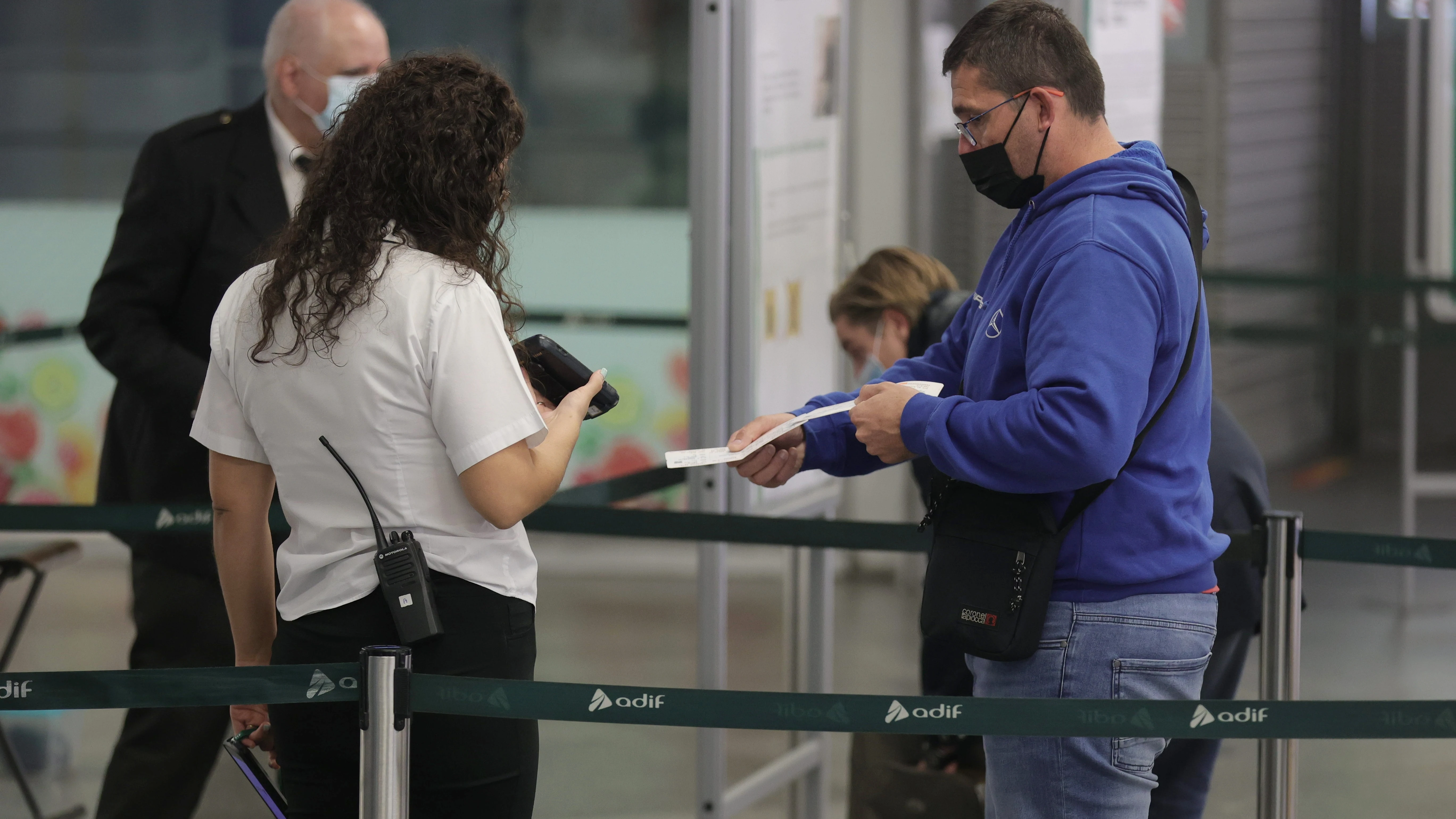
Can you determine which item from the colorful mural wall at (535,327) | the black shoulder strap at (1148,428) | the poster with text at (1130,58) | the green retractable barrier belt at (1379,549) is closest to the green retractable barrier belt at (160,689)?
the black shoulder strap at (1148,428)

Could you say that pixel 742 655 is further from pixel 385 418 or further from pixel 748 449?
pixel 385 418

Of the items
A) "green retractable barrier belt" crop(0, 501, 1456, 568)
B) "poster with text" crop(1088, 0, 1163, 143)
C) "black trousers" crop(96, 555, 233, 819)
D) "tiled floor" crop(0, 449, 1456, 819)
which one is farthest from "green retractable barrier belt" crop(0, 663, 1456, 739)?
"poster with text" crop(1088, 0, 1163, 143)

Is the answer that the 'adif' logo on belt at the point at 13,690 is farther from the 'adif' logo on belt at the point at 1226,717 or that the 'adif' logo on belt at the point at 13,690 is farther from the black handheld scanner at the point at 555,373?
the 'adif' logo on belt at the point at 1226,717

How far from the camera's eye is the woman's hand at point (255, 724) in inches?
87.5

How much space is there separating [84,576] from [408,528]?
5360 mm

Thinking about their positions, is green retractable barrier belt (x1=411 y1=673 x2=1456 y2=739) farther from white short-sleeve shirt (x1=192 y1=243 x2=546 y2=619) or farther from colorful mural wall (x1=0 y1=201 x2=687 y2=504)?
colorful mural wall (x1=0 y1=201 x2=687 y2=504)

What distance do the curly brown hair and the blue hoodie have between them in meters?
0.64

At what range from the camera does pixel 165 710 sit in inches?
126

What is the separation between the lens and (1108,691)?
198 centimetres

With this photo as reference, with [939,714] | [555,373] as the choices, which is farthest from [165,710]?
[939,714]

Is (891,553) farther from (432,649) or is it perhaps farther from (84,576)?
(432,649)

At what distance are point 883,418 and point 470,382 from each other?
0.58 metres

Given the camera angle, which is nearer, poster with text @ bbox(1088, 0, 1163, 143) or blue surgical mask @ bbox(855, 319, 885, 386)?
blue surgical mask @ bbox(855, 319, 885, 386)

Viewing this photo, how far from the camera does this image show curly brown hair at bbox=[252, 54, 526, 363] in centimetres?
185
